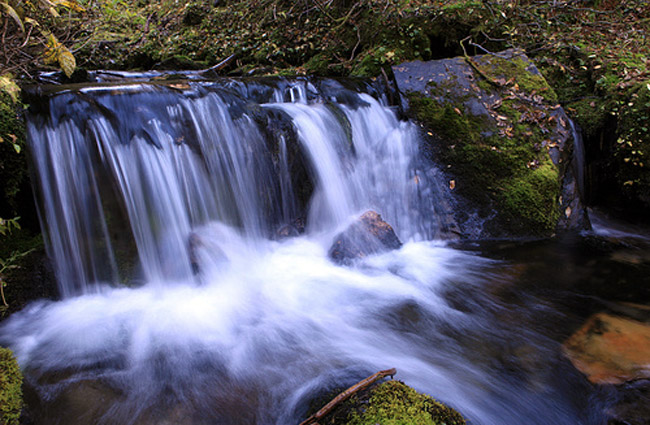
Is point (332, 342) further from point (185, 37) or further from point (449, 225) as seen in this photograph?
point (185, 37)

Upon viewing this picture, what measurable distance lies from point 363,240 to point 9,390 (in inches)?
137

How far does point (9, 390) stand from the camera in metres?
1.93

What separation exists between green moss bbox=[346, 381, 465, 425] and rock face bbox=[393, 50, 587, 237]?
11.9 ft

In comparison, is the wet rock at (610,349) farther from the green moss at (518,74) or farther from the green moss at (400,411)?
the green moss at (518,74)

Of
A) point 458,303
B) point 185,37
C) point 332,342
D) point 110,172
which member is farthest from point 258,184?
point 185,37

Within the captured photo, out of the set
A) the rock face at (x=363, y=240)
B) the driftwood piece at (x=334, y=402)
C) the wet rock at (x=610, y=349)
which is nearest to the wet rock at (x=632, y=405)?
the wet rock at (x=610, y=349)

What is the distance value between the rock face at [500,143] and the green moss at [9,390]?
4.70m

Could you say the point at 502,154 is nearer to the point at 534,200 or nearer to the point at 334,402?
the point at 534,200

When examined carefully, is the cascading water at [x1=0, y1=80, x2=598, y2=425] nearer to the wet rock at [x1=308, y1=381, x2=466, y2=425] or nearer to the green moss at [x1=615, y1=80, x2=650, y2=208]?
the wet rock at [x1=308, y1=381, x2=466, y2=425]

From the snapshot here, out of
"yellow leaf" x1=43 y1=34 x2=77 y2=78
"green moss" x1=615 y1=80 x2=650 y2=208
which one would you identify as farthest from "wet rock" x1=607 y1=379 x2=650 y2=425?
"yellow leaf" x1=43 y1=34 x2=77 y2=78

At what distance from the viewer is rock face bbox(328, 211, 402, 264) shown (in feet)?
14.9

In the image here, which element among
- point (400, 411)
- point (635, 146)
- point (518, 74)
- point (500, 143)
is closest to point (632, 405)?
point (400, 411)

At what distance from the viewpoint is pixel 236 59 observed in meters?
9.76

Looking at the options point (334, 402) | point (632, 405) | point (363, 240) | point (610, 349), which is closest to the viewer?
point (334, 402)
